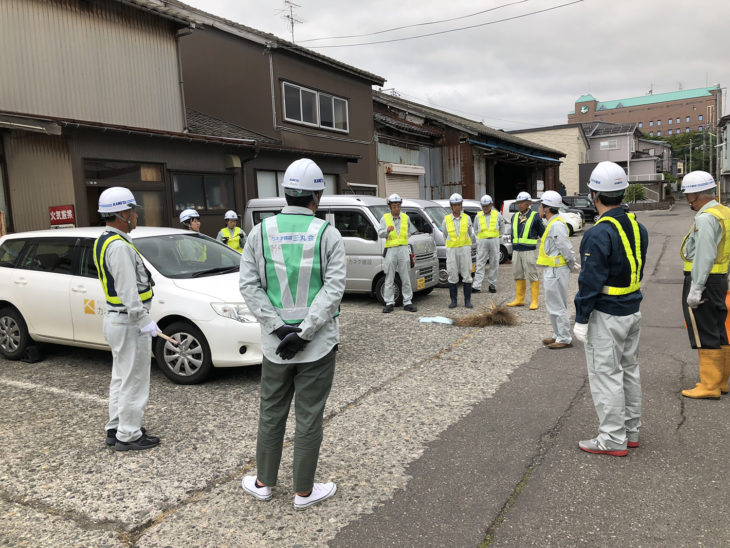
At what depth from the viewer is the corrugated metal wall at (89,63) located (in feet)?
31.4

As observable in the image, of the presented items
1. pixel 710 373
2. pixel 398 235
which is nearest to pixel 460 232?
pixel 398 235

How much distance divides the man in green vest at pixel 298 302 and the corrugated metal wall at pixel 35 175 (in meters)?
7.79

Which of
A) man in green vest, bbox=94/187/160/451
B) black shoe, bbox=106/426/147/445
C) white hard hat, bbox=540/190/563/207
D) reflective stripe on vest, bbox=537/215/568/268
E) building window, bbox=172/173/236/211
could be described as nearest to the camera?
man in green vest, bbox=94/187/160/451

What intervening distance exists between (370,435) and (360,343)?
3.09 m

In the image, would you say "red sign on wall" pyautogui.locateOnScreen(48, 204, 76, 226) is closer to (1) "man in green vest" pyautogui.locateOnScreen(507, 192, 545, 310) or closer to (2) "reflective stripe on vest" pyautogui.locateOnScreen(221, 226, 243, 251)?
(2) "reflective stripe on vest" pyautogui.locateOnScreen(221, 226, 243, 251)

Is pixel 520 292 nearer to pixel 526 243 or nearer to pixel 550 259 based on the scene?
pixel 526 243

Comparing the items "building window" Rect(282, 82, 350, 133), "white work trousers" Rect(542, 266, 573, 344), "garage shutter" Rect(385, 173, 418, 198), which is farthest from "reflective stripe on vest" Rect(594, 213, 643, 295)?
"garage shutter" Rect(385, 173, 418, 198)

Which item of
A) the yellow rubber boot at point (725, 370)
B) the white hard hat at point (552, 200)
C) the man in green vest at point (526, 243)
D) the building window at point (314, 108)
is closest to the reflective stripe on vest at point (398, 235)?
the man in green vest at point (526, 243)

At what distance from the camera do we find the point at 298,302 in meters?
3.19

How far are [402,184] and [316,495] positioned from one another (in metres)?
19.8

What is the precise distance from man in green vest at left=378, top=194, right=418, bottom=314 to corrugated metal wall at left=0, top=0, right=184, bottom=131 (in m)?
6.09

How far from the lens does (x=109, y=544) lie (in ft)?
9.88

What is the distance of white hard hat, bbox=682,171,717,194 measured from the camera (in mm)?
4614

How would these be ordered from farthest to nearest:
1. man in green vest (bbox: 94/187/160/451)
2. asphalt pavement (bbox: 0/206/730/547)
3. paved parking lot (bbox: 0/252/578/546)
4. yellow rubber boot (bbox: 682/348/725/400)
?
yellow rubber boot (bbox: 682/348/725/400), man in green vest (bbox: 94/187/160/451), paved parking lot (bbox: 0/252/578/546), asphalt pavement (bbox: 0/206/730/547)
